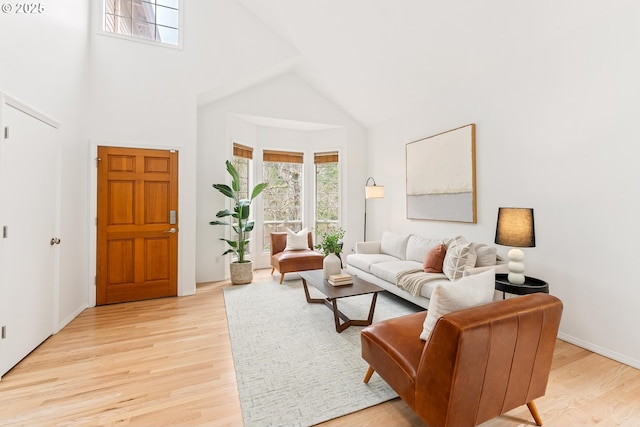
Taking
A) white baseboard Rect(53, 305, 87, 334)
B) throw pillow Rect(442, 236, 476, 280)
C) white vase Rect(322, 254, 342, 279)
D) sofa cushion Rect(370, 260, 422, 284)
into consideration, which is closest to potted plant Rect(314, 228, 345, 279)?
white vase Rect(322, 254, 342, 279)

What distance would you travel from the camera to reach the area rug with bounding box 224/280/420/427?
1747mm

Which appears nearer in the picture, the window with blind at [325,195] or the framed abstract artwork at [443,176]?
the framed abstract artwork at [443,176]

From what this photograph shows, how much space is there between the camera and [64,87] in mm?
2979

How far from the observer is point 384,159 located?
529 cm

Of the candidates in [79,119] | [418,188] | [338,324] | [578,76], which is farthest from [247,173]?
[578,76]

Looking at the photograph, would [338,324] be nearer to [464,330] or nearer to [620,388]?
[464,330]

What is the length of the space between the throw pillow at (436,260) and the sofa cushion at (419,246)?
40 centimetres

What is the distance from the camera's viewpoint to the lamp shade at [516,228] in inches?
92.8

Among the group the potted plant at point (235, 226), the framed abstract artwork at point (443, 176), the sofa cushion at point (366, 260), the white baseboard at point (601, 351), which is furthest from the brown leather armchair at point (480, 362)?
the potted plant at point (235, 226)

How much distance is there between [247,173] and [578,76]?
192 inches

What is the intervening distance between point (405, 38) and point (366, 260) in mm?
3047

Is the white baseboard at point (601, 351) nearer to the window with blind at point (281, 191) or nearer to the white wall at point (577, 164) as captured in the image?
the white wall at point (577, 164)

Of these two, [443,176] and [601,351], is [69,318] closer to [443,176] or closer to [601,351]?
[443,176]

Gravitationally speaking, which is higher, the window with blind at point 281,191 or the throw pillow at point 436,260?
the window with blind at point 281,191
